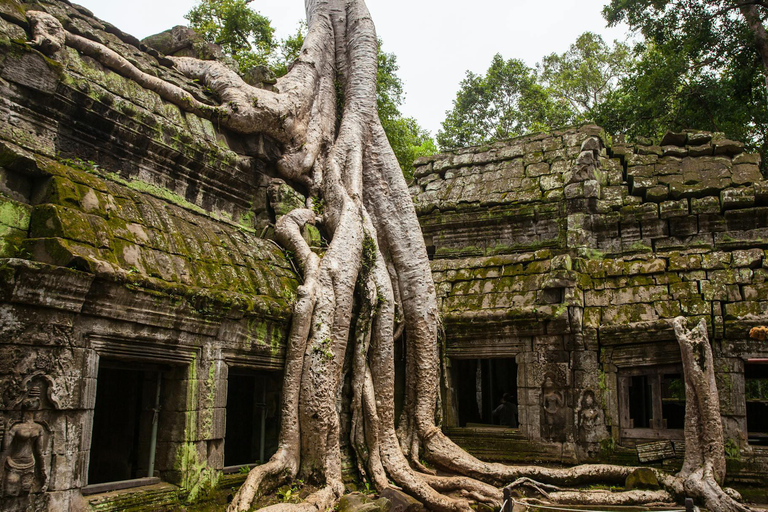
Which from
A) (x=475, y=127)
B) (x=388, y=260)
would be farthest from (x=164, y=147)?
(x=475, y=127)

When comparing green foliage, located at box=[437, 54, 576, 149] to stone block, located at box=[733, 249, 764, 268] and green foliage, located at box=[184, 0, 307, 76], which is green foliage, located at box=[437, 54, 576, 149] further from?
stone block, located at box=[733, 249, 764, 268]

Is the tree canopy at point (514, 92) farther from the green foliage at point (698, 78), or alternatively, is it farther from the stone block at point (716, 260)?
the stone block at point (716, 260)

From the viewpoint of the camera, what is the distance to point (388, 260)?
8438mm

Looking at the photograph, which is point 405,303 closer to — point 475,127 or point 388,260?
point 388,260

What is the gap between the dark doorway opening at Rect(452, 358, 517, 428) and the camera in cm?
1014

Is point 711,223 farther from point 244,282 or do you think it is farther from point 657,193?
point 244,282

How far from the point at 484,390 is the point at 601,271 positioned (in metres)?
4.73

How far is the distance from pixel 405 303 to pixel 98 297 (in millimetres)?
4146

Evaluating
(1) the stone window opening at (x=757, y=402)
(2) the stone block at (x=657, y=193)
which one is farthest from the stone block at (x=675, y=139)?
(1) the stone window opening at (x=757, y=402)

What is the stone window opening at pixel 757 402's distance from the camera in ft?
27.4

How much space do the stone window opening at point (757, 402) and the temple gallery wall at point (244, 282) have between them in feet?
0.17

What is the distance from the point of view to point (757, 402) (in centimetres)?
1024

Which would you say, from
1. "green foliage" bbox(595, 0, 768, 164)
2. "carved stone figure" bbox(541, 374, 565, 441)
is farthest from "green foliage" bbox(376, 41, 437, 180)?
"carved stone figure" bbox(541, 374, 565, 441)

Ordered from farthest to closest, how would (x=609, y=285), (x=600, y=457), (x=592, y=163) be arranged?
(x=592, y=163) → (x=609, y=285) → (x=600, y=457)
